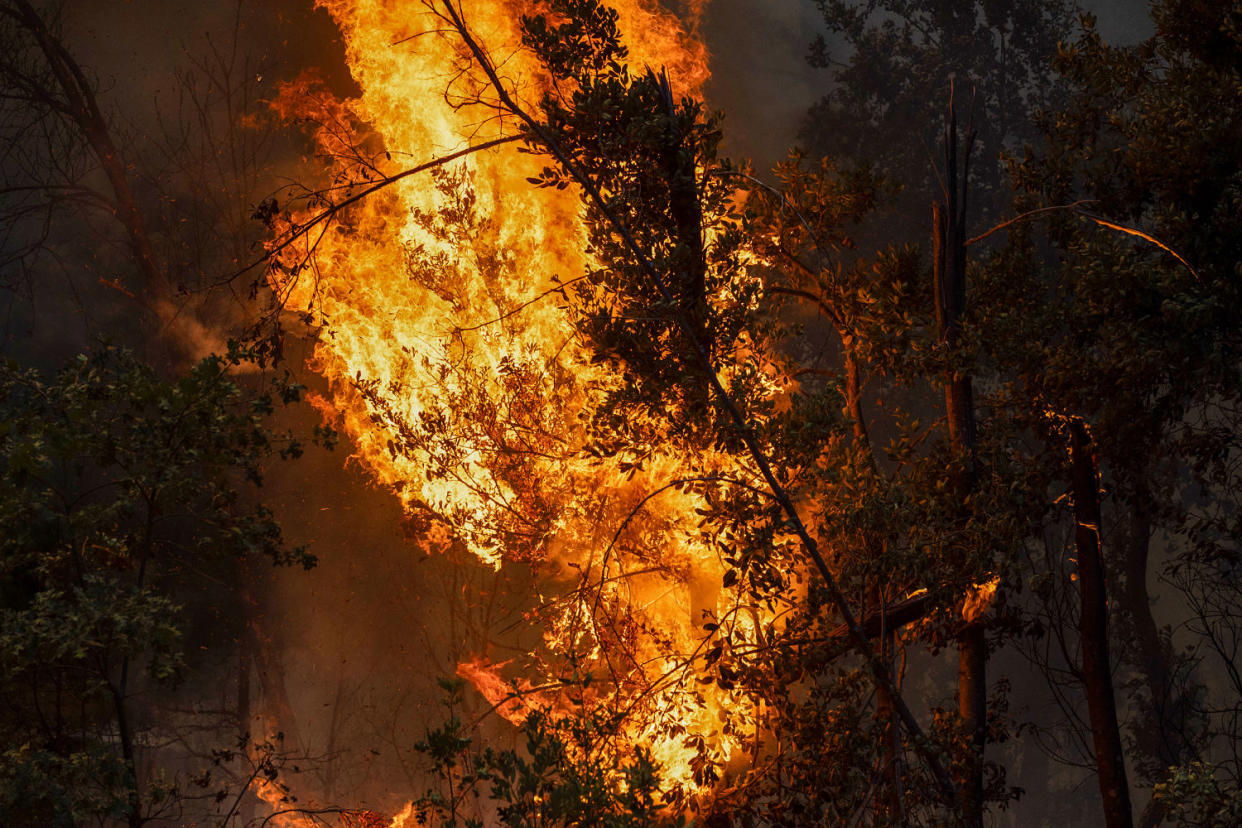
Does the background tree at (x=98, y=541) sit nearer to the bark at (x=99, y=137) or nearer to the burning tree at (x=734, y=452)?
the burning tree at (x=734, y=452)

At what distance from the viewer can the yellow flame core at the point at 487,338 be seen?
11.4 metres

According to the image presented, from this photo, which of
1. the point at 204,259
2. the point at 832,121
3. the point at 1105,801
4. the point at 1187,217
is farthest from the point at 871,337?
the point at 204,259

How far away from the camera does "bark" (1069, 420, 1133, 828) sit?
8.26 m

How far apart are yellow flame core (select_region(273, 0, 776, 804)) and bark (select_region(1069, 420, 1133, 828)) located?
3.81 m

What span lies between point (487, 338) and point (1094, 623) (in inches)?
293

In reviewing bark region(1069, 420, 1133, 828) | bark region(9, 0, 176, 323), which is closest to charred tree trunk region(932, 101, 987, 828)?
bark region(1069, 420, 1133, 828)

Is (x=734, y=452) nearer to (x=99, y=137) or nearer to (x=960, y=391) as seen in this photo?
(x=960, y=391)

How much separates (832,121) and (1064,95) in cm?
473

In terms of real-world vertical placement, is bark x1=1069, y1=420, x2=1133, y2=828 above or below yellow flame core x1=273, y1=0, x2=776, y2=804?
below

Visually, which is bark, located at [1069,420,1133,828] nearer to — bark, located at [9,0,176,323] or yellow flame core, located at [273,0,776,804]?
yellow flame core, located at [273,0,776,804]

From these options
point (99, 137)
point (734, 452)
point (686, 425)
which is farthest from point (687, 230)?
point (99, 137)

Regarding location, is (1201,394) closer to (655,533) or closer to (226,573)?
(655,533)

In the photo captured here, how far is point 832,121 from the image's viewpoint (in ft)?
69.7

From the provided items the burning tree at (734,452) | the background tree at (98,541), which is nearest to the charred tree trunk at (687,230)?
the burning tree at (734,452)
